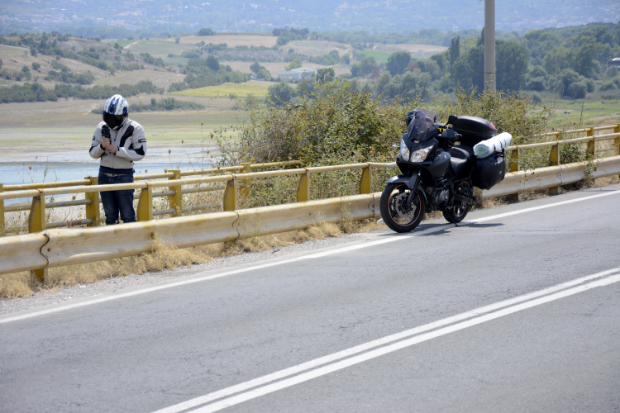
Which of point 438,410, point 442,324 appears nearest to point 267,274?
point 442,324

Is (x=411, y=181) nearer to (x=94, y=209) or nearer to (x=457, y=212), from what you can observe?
(x=457, y=212)

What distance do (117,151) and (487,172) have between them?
220 inches

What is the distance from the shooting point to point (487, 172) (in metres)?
10.4

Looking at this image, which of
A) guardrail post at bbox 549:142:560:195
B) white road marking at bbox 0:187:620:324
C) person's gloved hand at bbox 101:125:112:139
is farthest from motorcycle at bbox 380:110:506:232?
guardrail post at bbox 549:142:560:195

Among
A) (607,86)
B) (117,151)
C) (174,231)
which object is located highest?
(607,86)

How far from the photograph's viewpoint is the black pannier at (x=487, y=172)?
10.4 metres

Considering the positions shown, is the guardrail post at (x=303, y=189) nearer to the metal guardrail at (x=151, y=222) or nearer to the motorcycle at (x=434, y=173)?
the metal guardrail at (x=151, y=222)

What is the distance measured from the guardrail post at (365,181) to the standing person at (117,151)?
151 inches

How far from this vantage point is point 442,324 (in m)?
5.62

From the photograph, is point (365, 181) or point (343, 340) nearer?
point (343, 340)

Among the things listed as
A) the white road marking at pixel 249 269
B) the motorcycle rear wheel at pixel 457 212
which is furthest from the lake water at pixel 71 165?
the motorcycle rear wheel at pixel 457 212

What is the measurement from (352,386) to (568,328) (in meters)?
2.13

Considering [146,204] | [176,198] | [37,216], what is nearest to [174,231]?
[146,204]

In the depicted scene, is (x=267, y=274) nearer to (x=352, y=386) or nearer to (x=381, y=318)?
(x=381, y=318)
